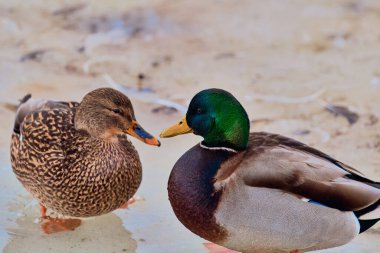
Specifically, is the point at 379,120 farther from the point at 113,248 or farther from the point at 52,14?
the point at 52,14

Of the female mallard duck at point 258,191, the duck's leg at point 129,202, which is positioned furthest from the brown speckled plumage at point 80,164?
the female mallard duck at point 258,191

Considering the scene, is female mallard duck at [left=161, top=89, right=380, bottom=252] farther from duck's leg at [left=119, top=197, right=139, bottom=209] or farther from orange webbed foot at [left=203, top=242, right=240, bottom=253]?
duck's leg at [left=119, top=197, right=139, bottom=209]

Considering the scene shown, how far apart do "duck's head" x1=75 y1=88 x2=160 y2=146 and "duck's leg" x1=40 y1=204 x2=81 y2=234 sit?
0.54 m

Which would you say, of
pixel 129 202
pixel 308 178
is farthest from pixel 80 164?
pixel 308 178

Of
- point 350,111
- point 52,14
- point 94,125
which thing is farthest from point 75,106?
point 52,14

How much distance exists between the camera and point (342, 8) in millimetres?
7699

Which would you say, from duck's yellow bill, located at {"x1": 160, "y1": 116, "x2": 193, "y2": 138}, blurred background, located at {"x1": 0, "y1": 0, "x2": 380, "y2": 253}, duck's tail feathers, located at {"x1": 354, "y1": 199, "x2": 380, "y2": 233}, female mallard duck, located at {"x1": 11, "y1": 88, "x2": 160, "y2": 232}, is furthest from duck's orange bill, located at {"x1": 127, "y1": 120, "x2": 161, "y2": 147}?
duck's tail feathers, located at {"x1": 354, "y1": 199, "x2": 380, "y2": 233}

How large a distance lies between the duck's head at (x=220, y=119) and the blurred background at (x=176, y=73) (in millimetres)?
659

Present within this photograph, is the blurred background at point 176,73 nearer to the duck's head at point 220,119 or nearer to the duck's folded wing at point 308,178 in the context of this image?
the duck's folded wing at point 308,178

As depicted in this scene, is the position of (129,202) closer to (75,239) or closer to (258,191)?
(75,239)

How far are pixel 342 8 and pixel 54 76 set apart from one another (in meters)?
2.81

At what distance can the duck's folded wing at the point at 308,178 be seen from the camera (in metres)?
4.00

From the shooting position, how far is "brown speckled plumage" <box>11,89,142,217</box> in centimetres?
450

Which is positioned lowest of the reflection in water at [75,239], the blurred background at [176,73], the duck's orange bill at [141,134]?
the reflection in water at [75,239]
